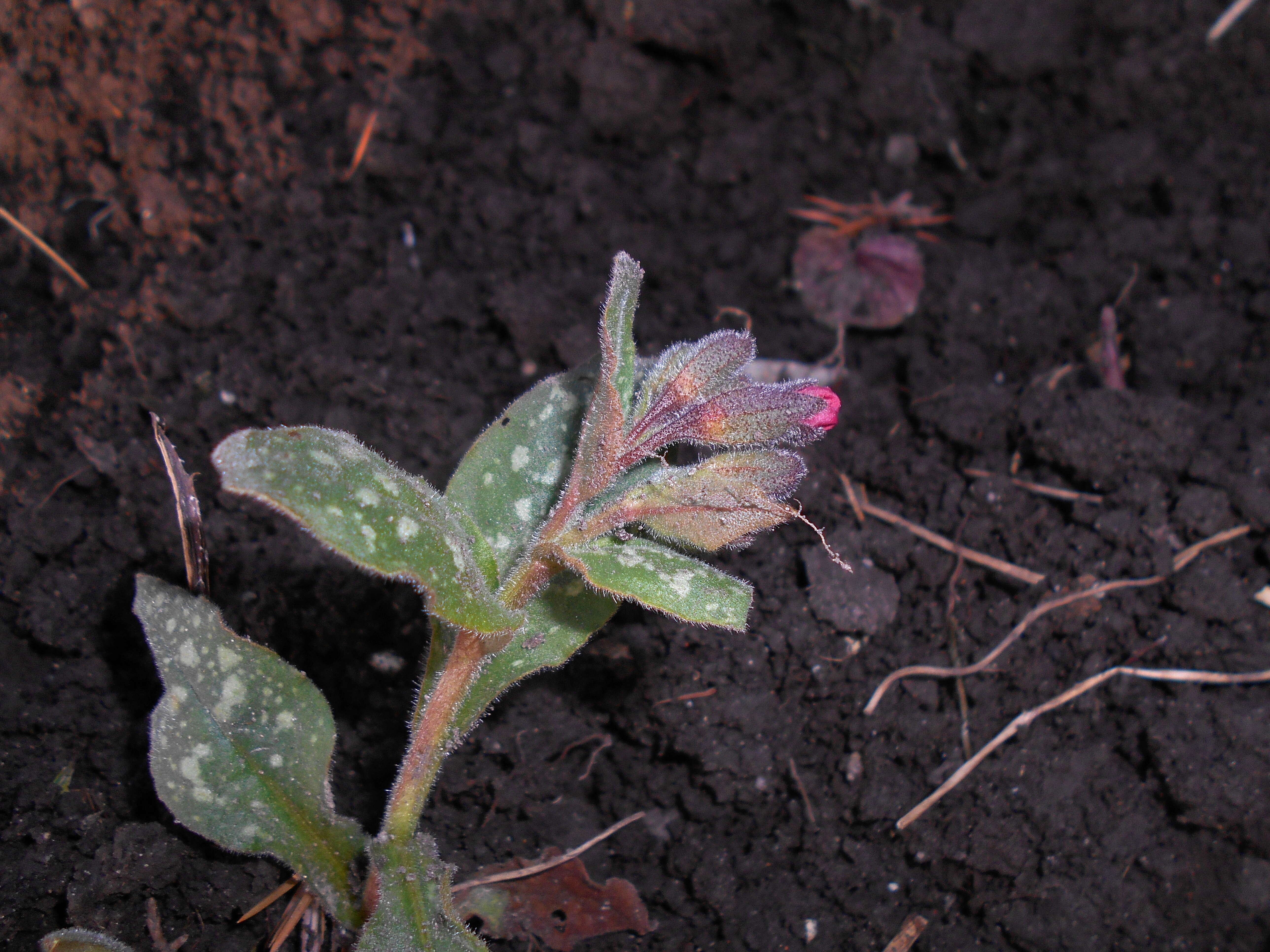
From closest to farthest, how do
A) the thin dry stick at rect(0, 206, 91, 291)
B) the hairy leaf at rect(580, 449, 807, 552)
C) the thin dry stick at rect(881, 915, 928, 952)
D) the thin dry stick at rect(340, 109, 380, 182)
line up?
1. the hairy leaf at rect(580, 449, 807, 552)
2. the thin dry stick at rect(881, 915, 928, 952)
3. the thin dry stick at rect(0, 206, 91, 291)
4. the thin dry stick at rect(340, 109, 380, 182)

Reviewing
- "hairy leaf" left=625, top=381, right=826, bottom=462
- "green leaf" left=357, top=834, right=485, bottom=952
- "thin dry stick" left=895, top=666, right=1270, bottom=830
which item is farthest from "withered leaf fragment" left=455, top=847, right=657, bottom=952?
"hairy leaf" left=625, top=381, right=826, bottom=462

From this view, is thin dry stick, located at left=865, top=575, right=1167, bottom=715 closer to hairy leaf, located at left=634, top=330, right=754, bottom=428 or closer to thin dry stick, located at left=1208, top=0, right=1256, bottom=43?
hairy leaf, located at left=634, top=330, right=754, bottom=428

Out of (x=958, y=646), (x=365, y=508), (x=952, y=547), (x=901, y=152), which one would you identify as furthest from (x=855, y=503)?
(x=901, y=152)

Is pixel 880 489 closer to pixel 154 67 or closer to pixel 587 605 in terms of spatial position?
pixel 587 605

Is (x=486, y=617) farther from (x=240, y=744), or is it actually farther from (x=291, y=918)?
(x=291, y=918)

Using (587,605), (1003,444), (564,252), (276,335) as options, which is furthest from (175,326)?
(1003,444)

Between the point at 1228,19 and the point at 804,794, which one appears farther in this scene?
the point at 1228,19

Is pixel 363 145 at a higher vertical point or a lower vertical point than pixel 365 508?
lower
